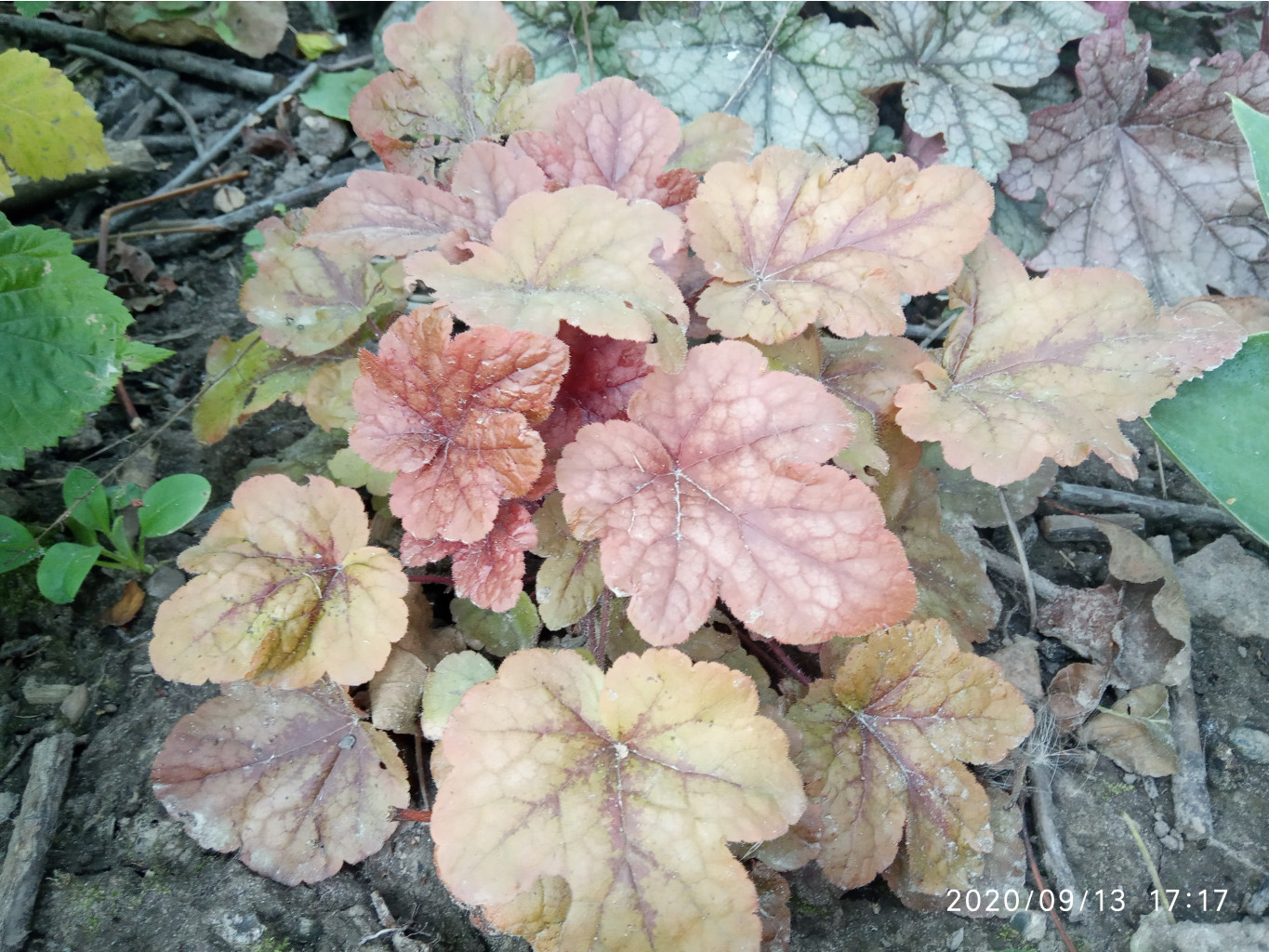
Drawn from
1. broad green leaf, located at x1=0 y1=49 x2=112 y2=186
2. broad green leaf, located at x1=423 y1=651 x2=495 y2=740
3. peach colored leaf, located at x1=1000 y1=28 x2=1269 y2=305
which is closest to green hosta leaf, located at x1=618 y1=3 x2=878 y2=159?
peach colored leaf, located at x1=1000 y1=28 x2=1269 y2=305

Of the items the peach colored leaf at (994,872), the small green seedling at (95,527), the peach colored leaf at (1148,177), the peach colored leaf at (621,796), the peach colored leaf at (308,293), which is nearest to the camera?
the peach colored leaf at (621,796)

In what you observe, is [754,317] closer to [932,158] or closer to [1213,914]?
[932,158]

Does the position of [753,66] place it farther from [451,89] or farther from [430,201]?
[430,201]

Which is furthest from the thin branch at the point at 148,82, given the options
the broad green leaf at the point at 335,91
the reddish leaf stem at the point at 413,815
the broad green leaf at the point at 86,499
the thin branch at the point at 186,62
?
the reddish leaf stem at the point at 413,815

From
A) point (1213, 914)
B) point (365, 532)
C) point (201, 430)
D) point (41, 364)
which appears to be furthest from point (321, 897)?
point (1213, 914)

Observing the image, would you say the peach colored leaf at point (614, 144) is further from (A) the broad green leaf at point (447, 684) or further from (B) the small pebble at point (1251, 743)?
(B) the small pebble at point (1251, 743)

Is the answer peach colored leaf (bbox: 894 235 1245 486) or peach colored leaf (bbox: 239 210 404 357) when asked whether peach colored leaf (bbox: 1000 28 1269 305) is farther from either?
peach colored leaf (bbox: 239 210 404 357)

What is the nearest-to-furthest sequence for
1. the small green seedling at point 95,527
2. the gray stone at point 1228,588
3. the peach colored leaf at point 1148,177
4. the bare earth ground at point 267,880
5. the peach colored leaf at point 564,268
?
the peach colored leaf at point 564,268 → the bare earth ground at point 267,880 → the small green seedling at point 95,527 → the gray stone at point 1228,588 → the peach colored leaf at point 1148,177

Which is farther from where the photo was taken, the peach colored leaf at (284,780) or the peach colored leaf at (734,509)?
the peach colored leaf at (284,780)

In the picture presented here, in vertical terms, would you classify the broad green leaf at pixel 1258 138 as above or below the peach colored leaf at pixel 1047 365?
above
